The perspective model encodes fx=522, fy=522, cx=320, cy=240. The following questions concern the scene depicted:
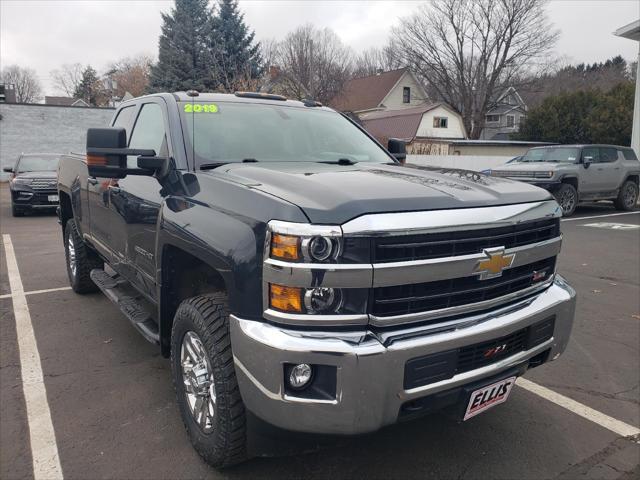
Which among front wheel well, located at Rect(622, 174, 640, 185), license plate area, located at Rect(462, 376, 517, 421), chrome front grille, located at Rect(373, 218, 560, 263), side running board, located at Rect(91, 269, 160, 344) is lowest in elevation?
Result: side running board, located at Rect(91, 269, 160, 344)

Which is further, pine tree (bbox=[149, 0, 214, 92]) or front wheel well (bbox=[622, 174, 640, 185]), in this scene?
pine tree (bbox=[149, 0, 214, 92])

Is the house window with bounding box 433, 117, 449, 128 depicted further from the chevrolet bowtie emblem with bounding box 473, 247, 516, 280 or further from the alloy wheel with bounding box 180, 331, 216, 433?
the alloy wheel with bounding box 180, 331, 216, 433

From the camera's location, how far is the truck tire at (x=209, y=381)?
7.83 ft

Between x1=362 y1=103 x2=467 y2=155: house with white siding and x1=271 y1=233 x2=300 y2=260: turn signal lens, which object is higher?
x1=362 y1=103 x2=467 y2=155: house with white siding

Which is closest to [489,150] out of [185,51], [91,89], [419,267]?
[185,51]

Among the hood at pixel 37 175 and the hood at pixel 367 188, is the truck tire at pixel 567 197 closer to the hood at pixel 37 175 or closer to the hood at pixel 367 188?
the hood at pixel 367 188

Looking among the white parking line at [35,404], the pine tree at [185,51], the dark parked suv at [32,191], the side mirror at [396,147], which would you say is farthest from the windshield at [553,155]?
the pine tree at [185,51]

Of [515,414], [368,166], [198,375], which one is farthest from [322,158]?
[515,414]

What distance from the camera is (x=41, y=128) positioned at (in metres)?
26.9

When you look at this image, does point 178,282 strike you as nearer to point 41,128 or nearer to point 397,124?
point 41,128

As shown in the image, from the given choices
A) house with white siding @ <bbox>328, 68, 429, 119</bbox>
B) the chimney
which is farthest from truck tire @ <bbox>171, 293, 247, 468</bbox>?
house with white siding @ <bbox>328, 68, 429, 119</bbox>

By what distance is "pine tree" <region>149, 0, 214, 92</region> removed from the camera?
101ft

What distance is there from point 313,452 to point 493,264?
1.35m

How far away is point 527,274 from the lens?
2.73m
